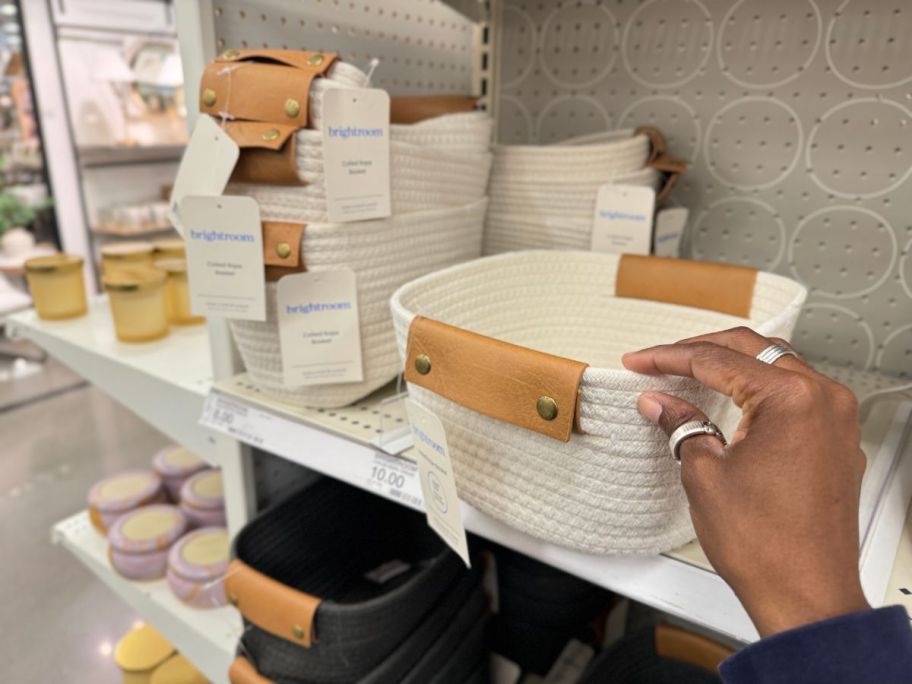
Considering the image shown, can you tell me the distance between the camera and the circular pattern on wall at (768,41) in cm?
79

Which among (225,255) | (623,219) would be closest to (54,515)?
(225,255)

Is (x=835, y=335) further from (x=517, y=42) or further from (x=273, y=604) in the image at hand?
(x=273, y=604)

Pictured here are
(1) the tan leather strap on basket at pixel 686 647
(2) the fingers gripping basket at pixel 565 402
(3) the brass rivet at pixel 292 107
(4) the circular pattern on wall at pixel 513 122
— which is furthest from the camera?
(4) the circular pattern on wall at pixel 513 122

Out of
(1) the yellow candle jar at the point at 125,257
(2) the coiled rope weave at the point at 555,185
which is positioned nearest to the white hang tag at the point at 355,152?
(2) the coiled rope weave at the point at 555,185

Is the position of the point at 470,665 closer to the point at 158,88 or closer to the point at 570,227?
the point at 570,227

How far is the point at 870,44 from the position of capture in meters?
0.76

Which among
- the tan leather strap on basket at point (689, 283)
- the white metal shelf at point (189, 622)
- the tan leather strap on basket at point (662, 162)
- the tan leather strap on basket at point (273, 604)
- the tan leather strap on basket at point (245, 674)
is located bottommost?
the white metal shelf at point (189, 622)

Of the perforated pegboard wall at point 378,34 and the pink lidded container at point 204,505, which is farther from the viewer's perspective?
the pink lidded container at point 204,505

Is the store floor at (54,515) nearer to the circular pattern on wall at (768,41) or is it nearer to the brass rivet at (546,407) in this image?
the brass rivet at (546,407)

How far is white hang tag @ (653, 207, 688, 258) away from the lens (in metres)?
0.86

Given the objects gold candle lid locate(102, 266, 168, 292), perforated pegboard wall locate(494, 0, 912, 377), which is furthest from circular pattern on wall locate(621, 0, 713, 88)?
gold candle lid locate(102, 266, 168, 292)

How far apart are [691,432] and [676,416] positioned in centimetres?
2

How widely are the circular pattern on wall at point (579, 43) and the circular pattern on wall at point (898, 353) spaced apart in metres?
0.53

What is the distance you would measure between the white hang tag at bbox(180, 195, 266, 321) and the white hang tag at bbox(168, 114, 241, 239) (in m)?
0.02
